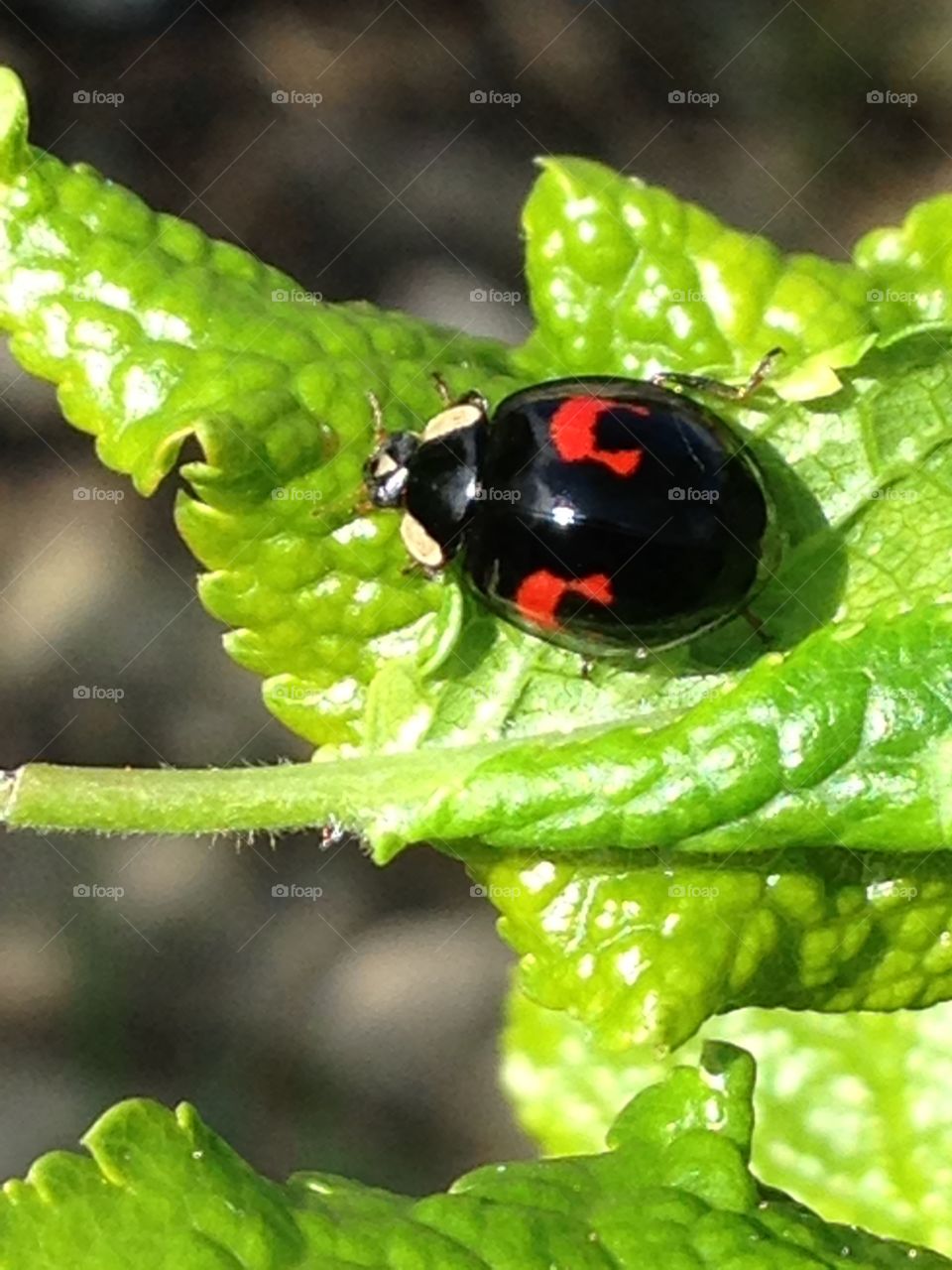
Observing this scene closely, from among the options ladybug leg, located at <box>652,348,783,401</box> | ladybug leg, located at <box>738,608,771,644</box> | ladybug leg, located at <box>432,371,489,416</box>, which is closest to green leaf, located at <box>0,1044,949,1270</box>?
ladybug leg, located at <box>738,608,771,644</box>

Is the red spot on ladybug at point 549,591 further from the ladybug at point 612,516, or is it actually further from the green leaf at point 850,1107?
the green leaf at point 850,1107

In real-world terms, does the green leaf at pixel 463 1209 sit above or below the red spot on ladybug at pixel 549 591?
below

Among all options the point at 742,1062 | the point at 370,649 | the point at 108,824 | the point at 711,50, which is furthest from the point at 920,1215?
the point at 711,50

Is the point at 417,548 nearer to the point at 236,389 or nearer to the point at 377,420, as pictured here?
Result: the point at 377,420

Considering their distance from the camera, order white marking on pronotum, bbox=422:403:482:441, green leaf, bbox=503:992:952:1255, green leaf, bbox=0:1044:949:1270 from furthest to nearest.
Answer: green leaf, bbox=503:992:952:1255 → white marking on pronotum, bbox=422:403:482:441 → green leaf, bbox=0:1044:949:1270

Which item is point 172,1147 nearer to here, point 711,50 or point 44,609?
point 44,609

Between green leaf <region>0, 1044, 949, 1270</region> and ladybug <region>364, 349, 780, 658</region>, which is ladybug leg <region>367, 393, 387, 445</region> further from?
green leaf <region>0, 1044, 949, 1270</region>

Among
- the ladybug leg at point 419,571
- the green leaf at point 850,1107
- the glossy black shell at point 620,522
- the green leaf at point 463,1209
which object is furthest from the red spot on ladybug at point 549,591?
the green leaf at point 850,1107
